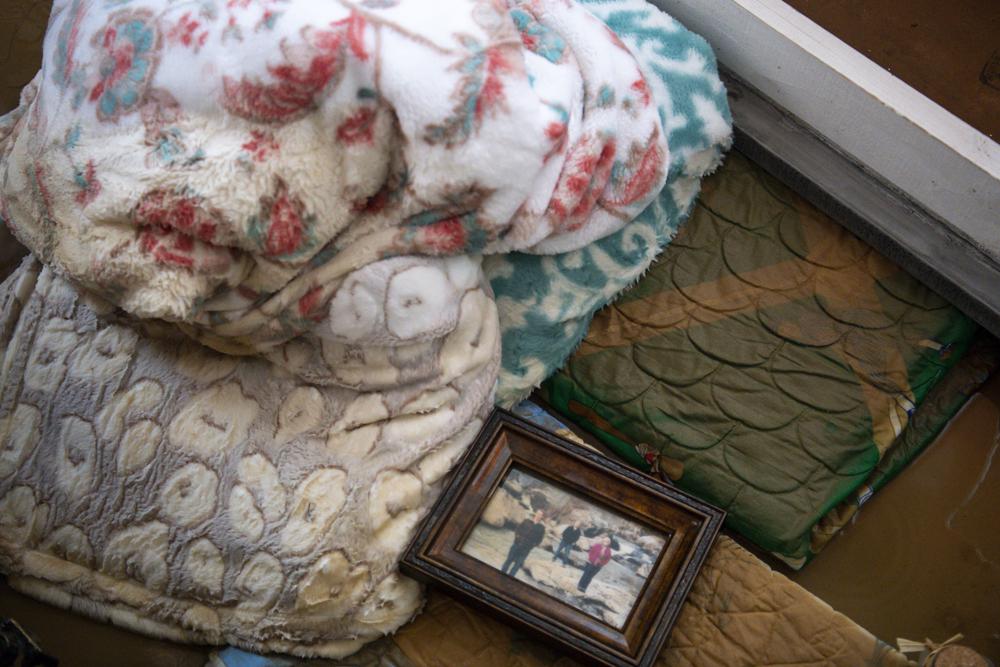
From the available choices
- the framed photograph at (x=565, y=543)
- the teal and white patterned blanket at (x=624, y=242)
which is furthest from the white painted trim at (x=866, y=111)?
the framed photograph at (x=565, y=543)

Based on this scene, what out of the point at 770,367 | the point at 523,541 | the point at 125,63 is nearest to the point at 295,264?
the point at 125,63

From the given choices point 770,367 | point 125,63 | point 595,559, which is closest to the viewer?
point 125,63

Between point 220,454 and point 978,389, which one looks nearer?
point 220,454

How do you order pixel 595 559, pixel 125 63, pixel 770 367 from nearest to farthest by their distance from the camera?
1. pixel 125 63
2. pixel 595 559
3. pixel 770 367

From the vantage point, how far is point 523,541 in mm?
1118

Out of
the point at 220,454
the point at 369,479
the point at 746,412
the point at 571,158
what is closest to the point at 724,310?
the point at 746,412

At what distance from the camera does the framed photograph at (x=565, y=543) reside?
3.51ft

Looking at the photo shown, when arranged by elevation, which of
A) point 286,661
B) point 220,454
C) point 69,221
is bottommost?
point 286,661

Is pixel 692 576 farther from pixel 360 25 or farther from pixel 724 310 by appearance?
pixel 360 25

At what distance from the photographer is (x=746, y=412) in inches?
47.4

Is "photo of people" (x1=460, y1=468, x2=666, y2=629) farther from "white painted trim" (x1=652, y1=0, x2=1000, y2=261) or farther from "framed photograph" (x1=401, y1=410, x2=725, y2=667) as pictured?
"white painted trim" (x1=652, y1=0, x2=1000, y2=261)

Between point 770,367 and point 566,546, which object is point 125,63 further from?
point 770,367

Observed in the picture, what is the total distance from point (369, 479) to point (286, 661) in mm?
243

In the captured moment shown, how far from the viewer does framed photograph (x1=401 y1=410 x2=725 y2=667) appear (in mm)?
1068
